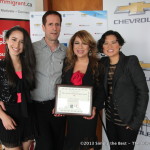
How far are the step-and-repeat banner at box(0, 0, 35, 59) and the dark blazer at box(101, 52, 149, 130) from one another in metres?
2.01

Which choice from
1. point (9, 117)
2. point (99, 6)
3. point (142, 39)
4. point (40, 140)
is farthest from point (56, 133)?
point (99, 6)

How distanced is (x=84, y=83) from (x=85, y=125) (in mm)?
473

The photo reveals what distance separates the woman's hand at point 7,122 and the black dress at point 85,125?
637 mm

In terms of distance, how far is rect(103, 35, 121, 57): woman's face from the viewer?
6.65 ft

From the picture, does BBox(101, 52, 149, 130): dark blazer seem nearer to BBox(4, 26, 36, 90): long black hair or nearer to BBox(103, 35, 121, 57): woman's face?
BBox(103, 35, 121, 57): woman's face

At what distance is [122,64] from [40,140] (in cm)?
131

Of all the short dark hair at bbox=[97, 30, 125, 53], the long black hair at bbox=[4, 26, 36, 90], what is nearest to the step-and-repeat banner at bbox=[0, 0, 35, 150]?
the long black hair at bbox=[4, 26, 36, 90]

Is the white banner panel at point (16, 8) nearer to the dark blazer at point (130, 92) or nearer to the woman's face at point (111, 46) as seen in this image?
the woman's face at point (111, 46)

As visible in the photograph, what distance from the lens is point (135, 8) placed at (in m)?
Answer: 2.79

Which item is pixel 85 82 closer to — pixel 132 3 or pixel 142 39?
Answer: pixel 142 39

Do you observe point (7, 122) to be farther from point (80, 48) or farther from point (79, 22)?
point (79, 22)

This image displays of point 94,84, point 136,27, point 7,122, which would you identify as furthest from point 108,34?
point 7,122

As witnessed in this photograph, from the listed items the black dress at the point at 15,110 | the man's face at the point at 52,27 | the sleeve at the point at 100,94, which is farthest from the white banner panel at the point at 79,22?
the black dress at the point at 15,110

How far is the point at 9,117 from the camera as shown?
1.85 metres
